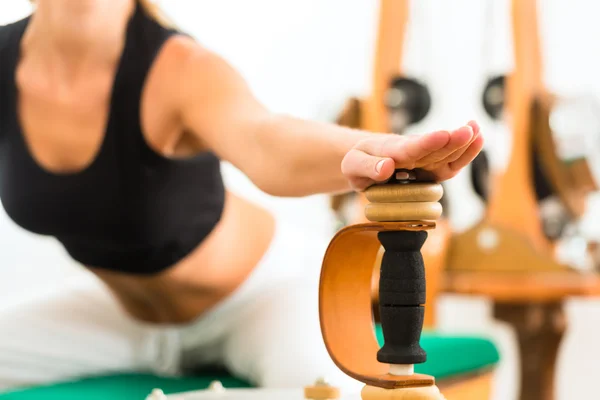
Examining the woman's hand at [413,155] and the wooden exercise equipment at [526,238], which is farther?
the wooden exercise equipment at [526,238]

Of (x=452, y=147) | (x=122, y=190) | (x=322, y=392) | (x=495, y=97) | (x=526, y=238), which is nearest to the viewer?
(x=452, y=147)

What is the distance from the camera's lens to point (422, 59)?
1698 millimetres

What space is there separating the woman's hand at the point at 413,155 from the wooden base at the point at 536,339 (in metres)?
0.93

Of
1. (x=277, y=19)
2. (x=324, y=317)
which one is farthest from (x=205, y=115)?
(x=277, y=19)

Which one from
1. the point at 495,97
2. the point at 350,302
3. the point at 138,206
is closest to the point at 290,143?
the point at 350,302

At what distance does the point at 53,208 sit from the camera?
733mm

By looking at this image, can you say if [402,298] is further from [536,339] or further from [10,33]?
[536,339]

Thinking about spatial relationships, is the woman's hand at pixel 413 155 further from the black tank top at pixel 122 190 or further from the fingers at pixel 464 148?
the black tank top at pixel 122 190

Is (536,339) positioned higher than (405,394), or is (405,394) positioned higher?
(536,339)

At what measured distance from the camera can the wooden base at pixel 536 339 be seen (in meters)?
1.26

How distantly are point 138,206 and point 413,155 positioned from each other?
1.34 ft

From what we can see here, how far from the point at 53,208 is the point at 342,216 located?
85 cm

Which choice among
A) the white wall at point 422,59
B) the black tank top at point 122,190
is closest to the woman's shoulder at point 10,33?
the black tank top at point 122,190

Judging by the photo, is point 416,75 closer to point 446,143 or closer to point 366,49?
point 366,49
